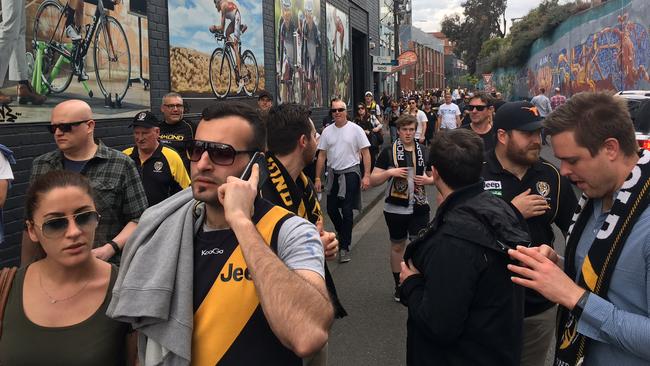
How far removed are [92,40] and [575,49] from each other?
1110 inches

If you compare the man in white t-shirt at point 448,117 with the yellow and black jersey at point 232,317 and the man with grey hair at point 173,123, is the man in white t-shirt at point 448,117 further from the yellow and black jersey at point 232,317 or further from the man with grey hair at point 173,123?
the yellow and black jersey at point 232,317

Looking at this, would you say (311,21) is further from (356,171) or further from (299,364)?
(299,364)

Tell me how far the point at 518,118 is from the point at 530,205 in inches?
24.1

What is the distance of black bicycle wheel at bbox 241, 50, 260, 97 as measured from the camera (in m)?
11.5

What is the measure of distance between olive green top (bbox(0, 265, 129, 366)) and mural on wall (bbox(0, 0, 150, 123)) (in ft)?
12.5

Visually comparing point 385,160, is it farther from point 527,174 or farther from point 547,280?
point 547,280

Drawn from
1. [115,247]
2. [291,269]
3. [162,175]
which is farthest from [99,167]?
[291,269]

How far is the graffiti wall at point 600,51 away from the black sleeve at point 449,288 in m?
20.5

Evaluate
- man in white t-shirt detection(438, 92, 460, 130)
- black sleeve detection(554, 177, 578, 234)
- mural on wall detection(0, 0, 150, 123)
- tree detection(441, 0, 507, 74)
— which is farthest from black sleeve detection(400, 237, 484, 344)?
tree detection(441, 0, 507, 74)

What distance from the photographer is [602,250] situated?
→ 1.98 m

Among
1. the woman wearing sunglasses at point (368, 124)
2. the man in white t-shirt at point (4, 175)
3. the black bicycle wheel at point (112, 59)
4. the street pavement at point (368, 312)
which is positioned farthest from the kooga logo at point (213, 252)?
the woman wearing sunglasses at point (368, 124)

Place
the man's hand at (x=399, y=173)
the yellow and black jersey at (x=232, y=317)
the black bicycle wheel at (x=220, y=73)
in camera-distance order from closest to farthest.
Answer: the yellow and black jersey at (x=232, y=317) → the man's hand at (x=399, y=173) → the black bicycle wheel at (x=220, y=73)

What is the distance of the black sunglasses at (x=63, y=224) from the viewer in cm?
227

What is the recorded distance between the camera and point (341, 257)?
7512 millimetres
